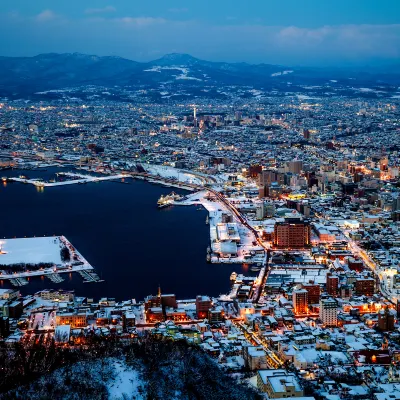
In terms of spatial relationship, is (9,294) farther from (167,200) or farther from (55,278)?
(167,200)

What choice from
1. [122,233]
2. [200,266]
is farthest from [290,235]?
[122,233]

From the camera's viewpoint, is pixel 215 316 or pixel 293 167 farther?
pixel 293 167

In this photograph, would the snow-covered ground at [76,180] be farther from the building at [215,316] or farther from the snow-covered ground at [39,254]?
the building at [215,316]

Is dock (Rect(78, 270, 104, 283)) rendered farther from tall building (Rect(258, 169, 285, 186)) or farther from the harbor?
tall building (Rect(258, 169, 285, 186))

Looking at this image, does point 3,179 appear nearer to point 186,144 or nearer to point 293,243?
point 186,144

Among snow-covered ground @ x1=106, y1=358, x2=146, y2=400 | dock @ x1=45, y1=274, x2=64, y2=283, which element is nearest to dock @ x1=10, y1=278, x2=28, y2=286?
dock @ x1=45, y1=274, x2=64, y2=283

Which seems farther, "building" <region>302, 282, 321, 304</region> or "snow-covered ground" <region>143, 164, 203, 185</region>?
"snow-covered ground" <region>143, 164, 203, 185</region>
